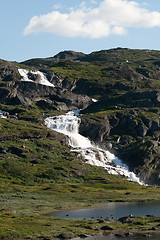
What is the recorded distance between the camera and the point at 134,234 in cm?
8806

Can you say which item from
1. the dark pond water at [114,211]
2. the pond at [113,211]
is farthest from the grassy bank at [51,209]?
the dark pond water at [114,211]

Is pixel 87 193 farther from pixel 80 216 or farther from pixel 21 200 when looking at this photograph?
pixel 80 216

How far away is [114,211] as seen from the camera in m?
130

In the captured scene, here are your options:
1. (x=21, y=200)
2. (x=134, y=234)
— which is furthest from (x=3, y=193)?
(x=134, y=234)

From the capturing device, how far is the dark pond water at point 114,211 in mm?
120188

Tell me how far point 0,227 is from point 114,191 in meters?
117

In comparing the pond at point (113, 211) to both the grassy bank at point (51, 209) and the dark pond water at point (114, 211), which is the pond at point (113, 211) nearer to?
the dark pond water at point (114, 211)

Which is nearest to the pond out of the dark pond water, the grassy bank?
the dark pond water

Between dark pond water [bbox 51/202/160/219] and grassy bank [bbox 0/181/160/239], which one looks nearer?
grassy bank [bbox 0/181/160/239]

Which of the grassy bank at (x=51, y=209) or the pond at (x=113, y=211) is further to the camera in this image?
the pond at (x=113, y=211)

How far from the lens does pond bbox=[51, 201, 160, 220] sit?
120 m

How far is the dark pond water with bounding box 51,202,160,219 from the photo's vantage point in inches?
4732

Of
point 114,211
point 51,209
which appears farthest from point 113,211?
point 51,209

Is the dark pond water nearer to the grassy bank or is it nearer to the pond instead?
the pond
